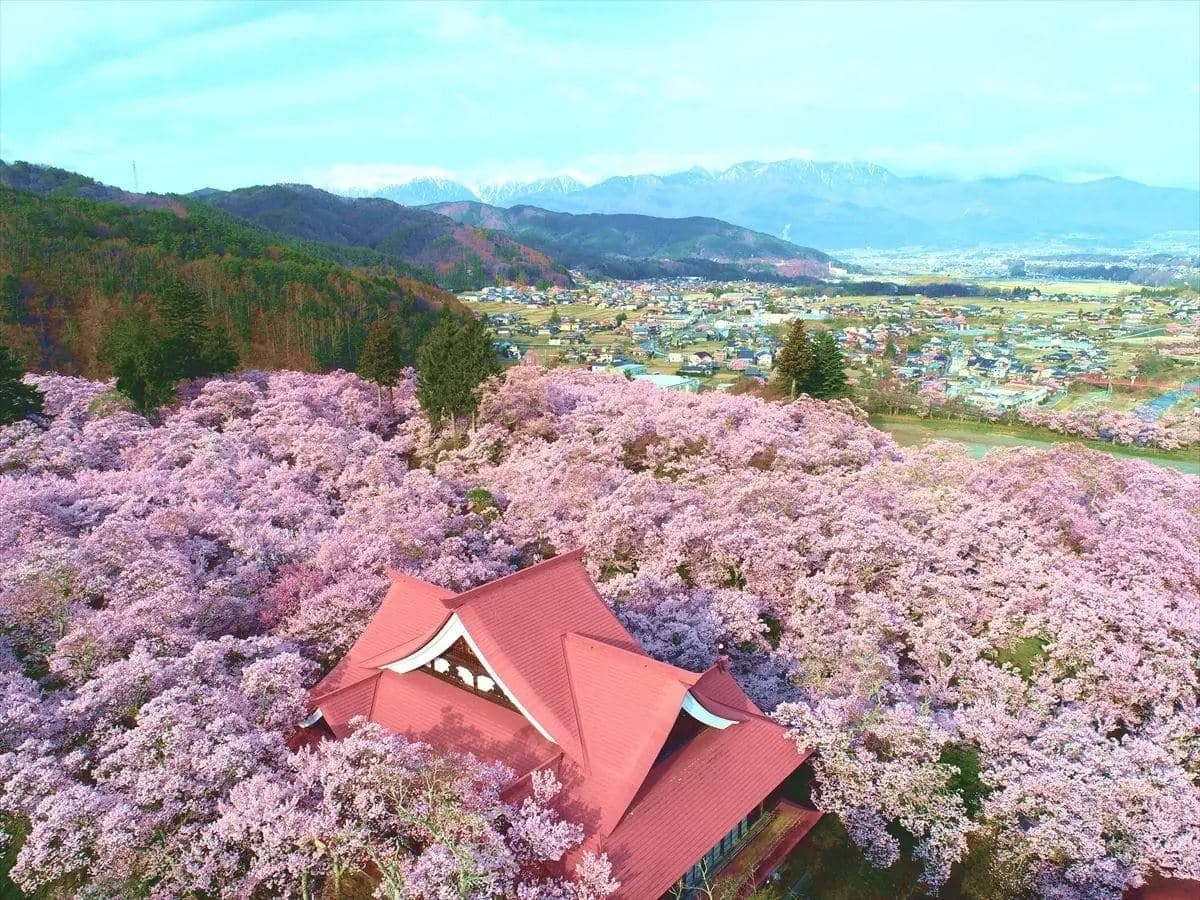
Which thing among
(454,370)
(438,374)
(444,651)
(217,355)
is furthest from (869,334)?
(444,651)

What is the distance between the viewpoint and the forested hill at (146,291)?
182 feet

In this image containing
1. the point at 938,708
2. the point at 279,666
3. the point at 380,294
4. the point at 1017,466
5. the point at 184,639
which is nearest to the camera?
the point at 279,666

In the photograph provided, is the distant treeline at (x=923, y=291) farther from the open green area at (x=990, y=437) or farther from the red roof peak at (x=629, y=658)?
the red roof peak at (x=629, y=658)

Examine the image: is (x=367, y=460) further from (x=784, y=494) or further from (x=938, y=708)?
(x=938, y=708)

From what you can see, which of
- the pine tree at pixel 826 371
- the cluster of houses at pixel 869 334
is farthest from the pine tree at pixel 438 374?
the pine tree at pixel 826 371

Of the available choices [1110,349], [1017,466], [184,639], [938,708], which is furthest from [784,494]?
[1110,349]

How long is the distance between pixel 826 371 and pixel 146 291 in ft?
172

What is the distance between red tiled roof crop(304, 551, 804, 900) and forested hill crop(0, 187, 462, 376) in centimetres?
4373

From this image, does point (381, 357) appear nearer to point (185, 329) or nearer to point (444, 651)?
point (185, 329)

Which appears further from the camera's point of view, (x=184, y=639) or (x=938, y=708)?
(x=938, y=708)

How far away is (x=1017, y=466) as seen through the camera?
30.9 metres

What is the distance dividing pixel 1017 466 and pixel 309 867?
2958 cm

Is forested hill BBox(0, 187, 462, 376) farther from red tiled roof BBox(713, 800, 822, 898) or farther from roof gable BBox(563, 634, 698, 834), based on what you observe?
red tiled roof BBox(713, 800, 822, 898)

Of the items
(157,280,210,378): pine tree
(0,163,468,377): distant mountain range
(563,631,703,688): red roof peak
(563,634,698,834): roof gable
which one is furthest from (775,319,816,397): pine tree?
(563,634,698,834): roof gable
